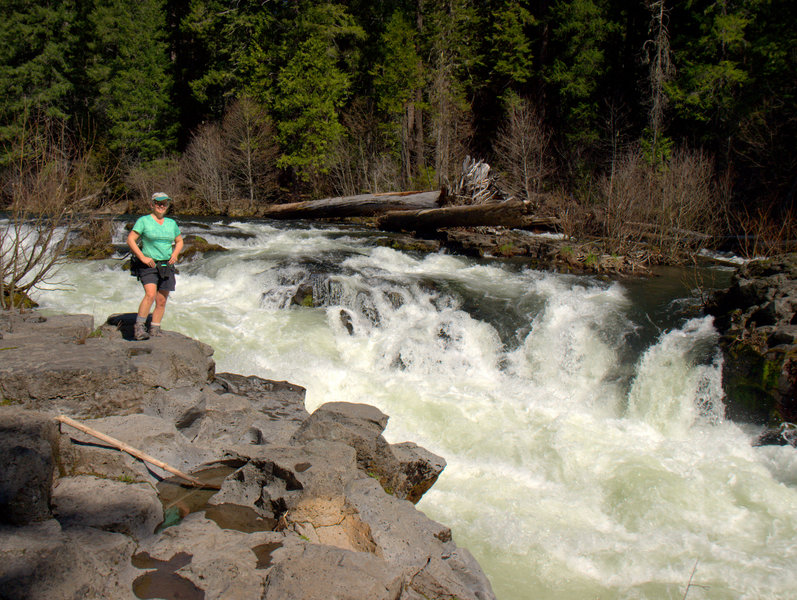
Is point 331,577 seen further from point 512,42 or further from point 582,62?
point 512,42

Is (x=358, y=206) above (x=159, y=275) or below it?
above

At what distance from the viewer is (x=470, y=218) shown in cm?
1491

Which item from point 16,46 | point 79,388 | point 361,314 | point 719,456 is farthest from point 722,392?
point 16,46

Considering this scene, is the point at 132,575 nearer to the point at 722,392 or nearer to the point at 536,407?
the point at 536,407

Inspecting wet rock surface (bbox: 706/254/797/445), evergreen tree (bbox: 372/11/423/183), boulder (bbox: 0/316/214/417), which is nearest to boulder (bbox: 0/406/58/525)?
boulder (bbox: 0/316/214/417)

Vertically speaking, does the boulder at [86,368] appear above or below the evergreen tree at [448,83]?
below

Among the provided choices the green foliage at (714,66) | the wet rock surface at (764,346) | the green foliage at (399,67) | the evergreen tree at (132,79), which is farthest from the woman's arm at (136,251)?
the evergreen tree at (132,79)

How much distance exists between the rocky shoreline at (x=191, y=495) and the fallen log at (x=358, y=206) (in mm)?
12482

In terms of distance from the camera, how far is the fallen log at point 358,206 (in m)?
17.8

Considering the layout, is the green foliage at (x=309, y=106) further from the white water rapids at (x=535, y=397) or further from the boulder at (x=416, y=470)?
the boulder at (x=416, y=470)

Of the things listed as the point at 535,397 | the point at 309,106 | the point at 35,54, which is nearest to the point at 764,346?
the point at 535,397

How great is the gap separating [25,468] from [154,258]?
4.05 metres

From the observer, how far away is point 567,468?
19.8ft

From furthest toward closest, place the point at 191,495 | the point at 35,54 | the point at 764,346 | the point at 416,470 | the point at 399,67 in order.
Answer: the point at 35,54 < the point at 399,67 < the point at 764,346 < the point at 416,470 < the point at 191,495
